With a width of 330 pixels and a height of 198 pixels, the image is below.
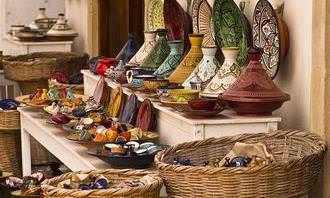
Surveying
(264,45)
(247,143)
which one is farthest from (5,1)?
(247,143)

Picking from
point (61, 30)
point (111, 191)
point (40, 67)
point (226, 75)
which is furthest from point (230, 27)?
point (61, 30)

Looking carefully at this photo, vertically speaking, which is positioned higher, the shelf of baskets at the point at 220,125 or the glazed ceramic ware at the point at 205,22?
the glazed ceramic ware at the point at 205,22

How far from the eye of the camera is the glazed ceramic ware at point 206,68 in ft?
13.6

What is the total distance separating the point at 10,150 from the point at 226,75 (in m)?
2.64

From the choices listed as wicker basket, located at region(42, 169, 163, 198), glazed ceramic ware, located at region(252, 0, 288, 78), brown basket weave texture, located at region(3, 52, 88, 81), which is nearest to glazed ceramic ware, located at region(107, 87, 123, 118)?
glazed ceramic ware, located at region(252, 0, 288, 78)

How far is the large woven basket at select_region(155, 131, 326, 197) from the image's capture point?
3088mm

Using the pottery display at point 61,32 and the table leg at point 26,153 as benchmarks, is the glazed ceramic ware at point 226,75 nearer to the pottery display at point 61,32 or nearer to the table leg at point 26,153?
the table leg at point 26,153

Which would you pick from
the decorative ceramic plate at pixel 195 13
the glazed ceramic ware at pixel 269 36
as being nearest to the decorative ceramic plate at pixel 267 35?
the glazed ceramic ware at pixel 269 36

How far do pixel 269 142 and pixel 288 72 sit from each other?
0.50m

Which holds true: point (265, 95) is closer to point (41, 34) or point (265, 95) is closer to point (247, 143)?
point (247, 143)

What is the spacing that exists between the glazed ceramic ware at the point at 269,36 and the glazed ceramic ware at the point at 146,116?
0.59 m

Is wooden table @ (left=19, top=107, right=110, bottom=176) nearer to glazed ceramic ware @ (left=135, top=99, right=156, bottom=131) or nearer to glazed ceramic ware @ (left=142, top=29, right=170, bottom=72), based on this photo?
glazed ceramic ware @ (left=135, top=99, right=156, bottom=131)

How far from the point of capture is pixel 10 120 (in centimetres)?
597

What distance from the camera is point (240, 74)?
3.88 meters
